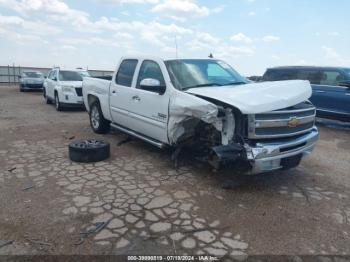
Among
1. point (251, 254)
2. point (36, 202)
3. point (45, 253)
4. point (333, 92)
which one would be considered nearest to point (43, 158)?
point (36, 202)

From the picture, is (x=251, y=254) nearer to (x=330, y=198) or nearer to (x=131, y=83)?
(x=330, y=198)

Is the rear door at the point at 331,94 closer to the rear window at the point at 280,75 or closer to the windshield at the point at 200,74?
the rear window at the point at 280,75

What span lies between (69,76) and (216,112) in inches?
403

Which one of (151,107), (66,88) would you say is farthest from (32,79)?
(151,107)

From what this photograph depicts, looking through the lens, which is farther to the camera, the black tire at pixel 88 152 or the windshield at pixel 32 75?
the windshield at pixel 32 75

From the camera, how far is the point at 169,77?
521cm

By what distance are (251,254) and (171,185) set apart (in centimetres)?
183

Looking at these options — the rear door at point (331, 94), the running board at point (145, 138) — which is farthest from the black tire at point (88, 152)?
the rear door at point (331, 94)

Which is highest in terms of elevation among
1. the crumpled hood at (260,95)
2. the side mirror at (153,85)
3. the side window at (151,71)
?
the side window at (151,71)

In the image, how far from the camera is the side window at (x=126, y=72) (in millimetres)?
6266

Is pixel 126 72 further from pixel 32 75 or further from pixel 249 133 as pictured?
pixel 32 75

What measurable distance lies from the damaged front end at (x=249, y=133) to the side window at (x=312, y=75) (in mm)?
6077

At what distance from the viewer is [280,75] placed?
11.2 meters

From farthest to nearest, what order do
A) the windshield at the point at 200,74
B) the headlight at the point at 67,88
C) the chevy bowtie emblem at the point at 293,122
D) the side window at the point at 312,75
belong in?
the headlight at the point at 67,88 < the side window at the point at 312,75 < the windshield at the point at 200,74 < the chevy bowtie emblem at the point at 293,122
